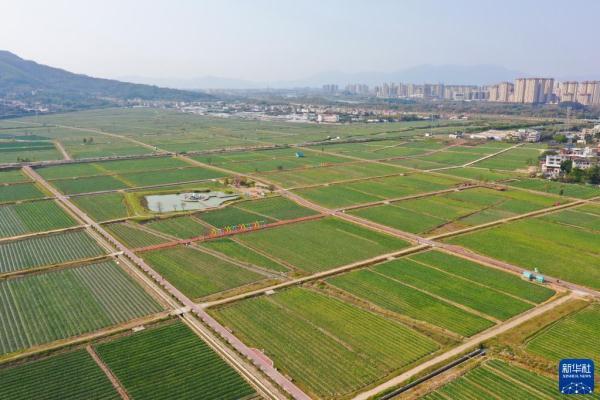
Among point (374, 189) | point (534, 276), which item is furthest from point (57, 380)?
point (374, 189)

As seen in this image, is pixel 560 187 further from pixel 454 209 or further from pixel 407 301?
pixel 407 301

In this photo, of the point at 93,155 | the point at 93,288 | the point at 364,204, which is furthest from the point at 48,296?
the point at 93,155

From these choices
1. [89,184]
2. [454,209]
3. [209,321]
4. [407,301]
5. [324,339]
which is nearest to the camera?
[324,339]

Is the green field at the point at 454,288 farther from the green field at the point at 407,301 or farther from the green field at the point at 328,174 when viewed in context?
the green field at the point at 328,174

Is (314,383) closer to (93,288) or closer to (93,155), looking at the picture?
(93,288)

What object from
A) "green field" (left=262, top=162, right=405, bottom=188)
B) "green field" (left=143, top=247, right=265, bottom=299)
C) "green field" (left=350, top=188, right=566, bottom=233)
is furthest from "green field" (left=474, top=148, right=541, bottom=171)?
"green field" (left=143, top=247, right=265, bottom=299)

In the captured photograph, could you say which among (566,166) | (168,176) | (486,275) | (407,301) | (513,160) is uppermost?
(566,166)

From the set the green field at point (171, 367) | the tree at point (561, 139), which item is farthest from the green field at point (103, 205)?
the tree at point (561, 139)
